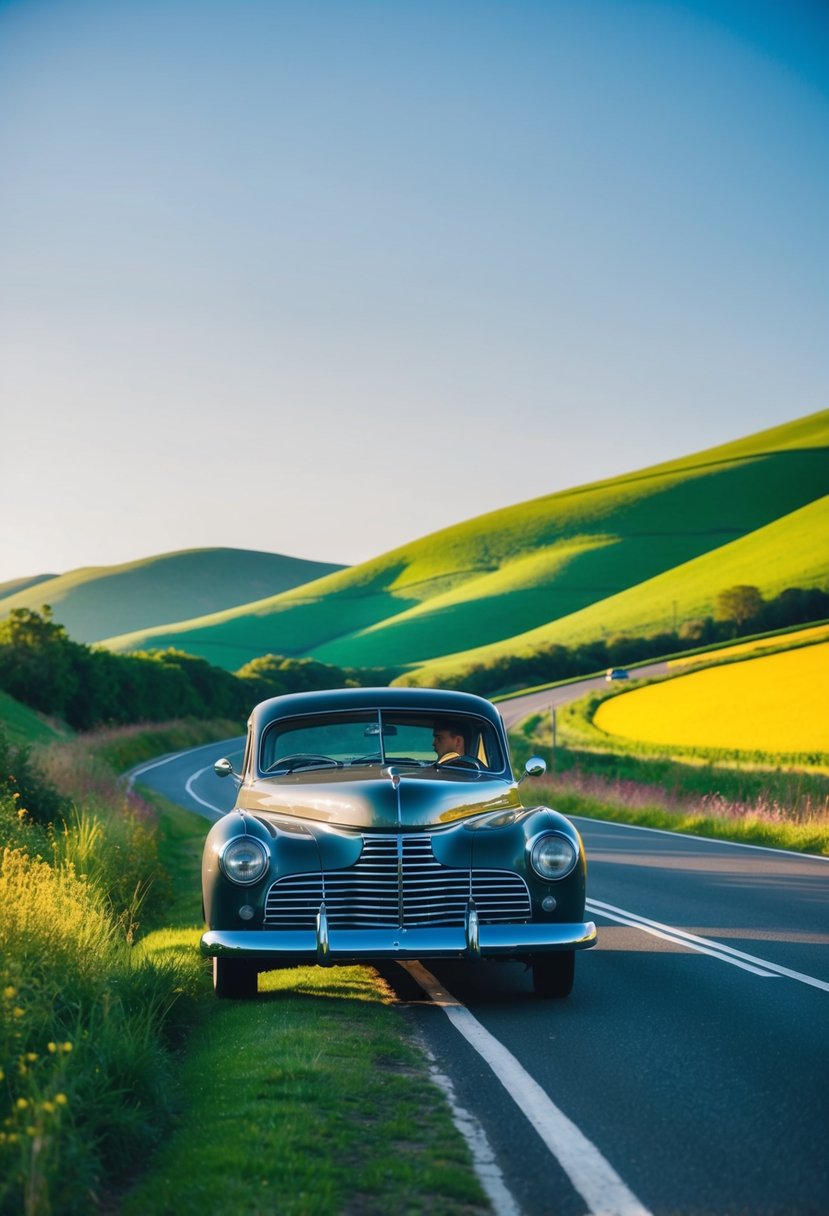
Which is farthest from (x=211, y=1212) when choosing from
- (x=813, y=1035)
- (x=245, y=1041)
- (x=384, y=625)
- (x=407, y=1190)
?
(x=384, y=625)

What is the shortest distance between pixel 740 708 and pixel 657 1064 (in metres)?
40.5

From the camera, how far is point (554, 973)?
773 cm

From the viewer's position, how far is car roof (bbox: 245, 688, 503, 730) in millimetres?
9125

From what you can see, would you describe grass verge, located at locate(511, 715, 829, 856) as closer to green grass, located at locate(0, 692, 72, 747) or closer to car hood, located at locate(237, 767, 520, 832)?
car hood, located at locate(237, 767, 520, 832)

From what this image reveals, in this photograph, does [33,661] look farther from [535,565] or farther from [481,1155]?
[535,565]

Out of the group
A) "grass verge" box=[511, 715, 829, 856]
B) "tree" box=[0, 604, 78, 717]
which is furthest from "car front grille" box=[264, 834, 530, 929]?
"tree" box=[0, 604, 78, 717]

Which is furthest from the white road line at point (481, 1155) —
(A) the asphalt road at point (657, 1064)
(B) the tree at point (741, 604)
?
(B) the tree at point (741, 604)

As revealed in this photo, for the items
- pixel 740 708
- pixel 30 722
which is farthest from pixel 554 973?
pixel 30 722

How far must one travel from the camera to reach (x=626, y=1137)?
→ 4.95 metres

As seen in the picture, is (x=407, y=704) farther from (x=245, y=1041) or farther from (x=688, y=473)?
(x=688, y=473)

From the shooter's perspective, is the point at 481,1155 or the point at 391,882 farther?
the point at 391,882

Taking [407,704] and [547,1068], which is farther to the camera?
[407,704]

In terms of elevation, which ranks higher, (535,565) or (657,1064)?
(535,565)

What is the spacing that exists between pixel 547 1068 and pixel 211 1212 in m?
2.46
